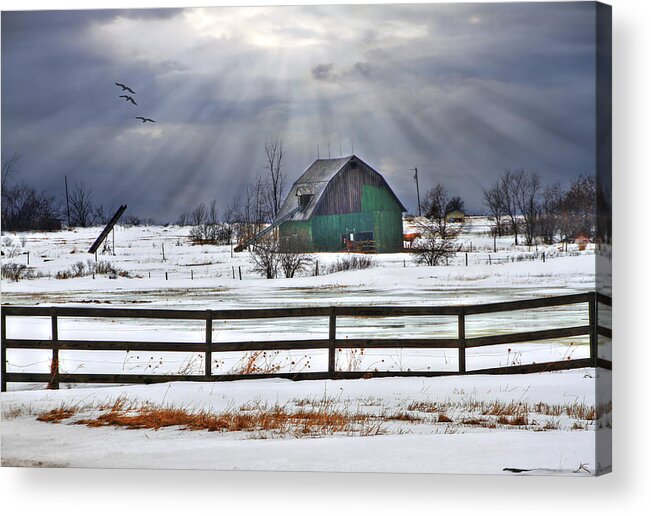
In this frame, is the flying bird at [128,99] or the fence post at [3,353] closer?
the flying bird at [128,99]

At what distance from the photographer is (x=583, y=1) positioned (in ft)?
20.6

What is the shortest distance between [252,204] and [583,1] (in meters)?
2.64

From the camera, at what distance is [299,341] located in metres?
6.78

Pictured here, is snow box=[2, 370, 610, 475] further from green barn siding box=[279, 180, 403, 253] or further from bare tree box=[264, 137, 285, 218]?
bare tree box=[264, 137, 285, 218]

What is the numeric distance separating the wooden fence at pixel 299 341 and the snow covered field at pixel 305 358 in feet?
0.16

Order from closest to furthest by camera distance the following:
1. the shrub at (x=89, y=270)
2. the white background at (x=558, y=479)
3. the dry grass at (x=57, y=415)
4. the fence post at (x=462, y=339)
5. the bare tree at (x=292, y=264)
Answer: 1. the white background at (x=558, y=479)
2. the fence post at (x=462, y=339)
3. the dry grass at (x=57, y=415)
4. the bare tree at (x=292, y=264)
5. the shrub at (x=89, y=270)

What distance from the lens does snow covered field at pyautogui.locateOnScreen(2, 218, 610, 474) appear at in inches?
250

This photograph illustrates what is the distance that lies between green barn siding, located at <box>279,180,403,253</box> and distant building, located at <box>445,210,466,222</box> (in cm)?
35

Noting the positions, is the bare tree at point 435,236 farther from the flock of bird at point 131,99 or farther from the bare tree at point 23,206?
the bare tree at point 23,206

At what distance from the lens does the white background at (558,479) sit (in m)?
6.29

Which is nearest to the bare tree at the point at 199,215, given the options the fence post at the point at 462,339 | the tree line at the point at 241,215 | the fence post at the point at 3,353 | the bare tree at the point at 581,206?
the tree line at the point at 241,215

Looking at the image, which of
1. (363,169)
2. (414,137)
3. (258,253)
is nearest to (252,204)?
(258,253)

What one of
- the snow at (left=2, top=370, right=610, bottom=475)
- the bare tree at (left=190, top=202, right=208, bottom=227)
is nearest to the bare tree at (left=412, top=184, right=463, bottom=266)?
the snow at (left=2, top=370, right=610, bottom=475)

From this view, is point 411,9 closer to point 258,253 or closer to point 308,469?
point 258,253
